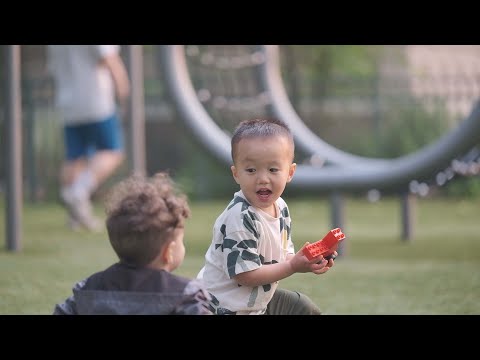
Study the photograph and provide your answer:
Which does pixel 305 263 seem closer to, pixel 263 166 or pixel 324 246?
pixel 324 246

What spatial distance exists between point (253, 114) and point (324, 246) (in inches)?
153

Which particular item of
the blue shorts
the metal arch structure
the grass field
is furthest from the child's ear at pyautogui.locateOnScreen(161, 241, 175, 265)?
the blue shorts

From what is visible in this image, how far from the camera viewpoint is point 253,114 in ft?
20.4

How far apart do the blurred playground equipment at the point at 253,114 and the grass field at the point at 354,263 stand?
0.34 metres

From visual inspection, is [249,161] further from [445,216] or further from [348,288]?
[445,216]

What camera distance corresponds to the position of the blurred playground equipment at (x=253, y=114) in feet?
16.5

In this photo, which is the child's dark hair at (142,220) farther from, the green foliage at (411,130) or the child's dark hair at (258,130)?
the green foliage at (411,130)

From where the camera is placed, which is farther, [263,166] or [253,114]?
[253,114]

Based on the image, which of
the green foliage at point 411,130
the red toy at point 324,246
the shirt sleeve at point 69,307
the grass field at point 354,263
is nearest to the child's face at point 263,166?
the red toy at point 324,246

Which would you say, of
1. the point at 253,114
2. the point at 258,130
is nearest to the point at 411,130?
the point at 253,114

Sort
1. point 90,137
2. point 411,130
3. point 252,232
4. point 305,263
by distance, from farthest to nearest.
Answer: point 411,130
point 90,137
point 252,232
point 305,263

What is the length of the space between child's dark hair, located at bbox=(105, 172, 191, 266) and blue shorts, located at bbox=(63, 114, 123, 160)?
4022mm

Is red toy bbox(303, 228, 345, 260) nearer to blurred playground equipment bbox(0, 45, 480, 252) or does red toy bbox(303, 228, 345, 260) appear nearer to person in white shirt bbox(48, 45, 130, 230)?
blurred playground equipment bbox(0, 45, 480, 252)

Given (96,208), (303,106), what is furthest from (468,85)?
(96,208)
